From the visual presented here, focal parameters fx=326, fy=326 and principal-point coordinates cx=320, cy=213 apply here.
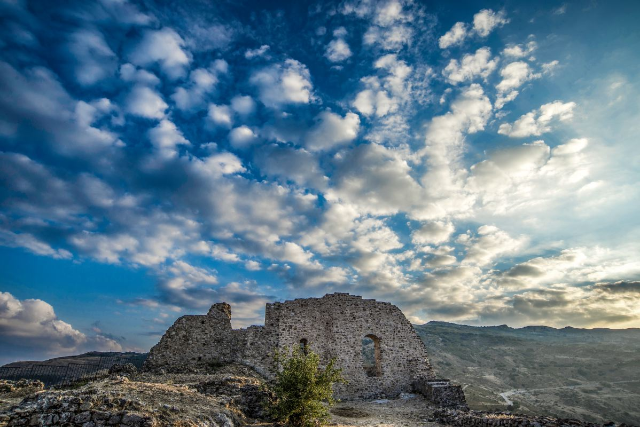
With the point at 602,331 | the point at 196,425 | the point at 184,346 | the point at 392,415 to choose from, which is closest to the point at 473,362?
the point at 392,415

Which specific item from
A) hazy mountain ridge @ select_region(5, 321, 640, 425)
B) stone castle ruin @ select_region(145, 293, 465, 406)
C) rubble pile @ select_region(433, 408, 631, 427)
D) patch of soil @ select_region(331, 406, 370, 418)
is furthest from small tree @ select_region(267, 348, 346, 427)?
hazy mountain ridge @ select_region(5, 321, 640, 425)

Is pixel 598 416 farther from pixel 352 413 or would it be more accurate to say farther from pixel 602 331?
pixel 602 331

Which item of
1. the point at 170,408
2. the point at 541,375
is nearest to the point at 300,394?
the point at 170,408

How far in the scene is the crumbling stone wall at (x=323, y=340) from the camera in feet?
55.9

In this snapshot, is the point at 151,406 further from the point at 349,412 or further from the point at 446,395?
the point at 446,395

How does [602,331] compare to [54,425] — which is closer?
[54,425]

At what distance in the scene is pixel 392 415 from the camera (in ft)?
43.5

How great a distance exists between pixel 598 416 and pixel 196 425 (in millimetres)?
32241

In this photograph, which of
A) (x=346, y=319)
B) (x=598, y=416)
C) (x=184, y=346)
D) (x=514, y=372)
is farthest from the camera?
(x=514, y=372)

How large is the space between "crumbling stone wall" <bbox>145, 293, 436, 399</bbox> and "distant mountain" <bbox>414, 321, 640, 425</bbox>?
11.8 meters

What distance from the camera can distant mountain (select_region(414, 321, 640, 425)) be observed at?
27.2 metres

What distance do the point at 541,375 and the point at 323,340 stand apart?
120 feet

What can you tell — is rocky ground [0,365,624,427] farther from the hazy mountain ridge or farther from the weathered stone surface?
the hazy mountain ridge

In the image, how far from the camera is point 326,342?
747 inches
